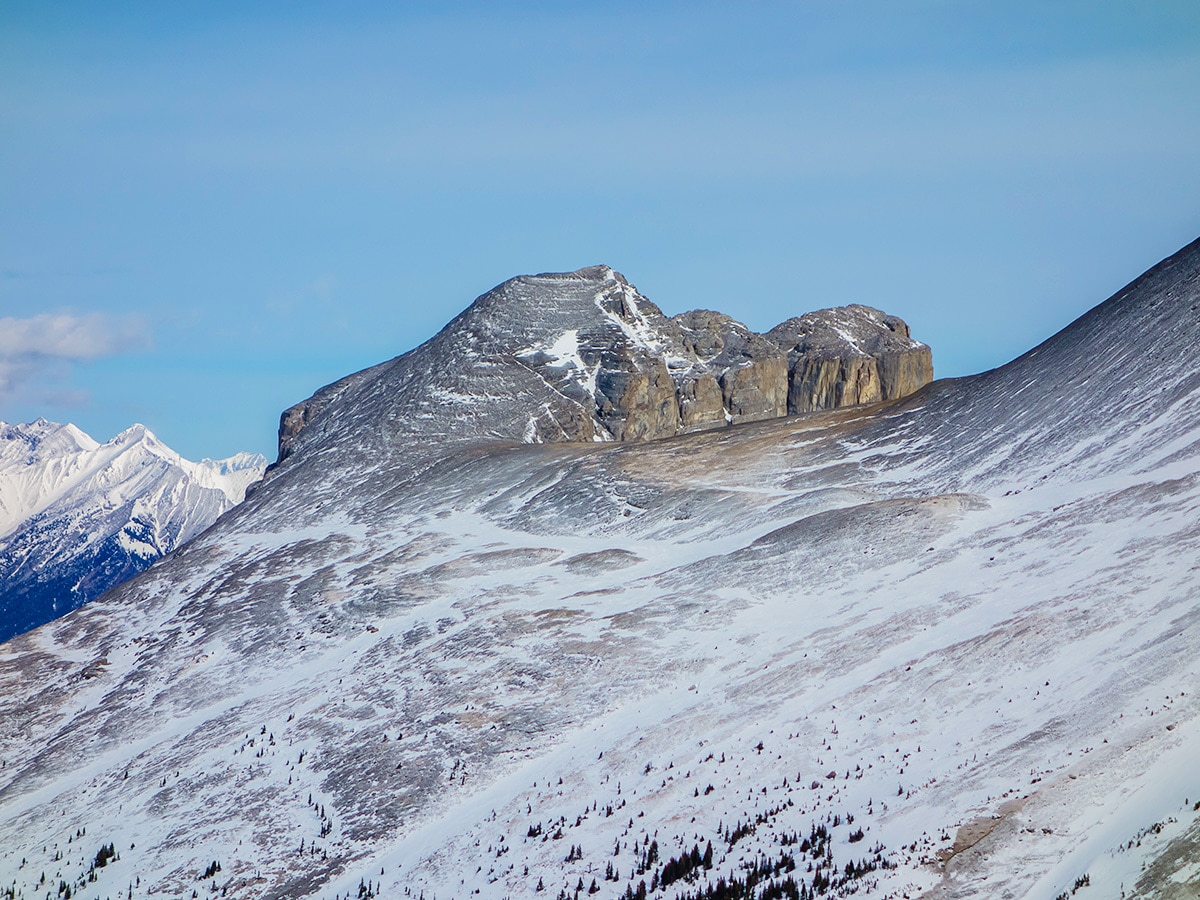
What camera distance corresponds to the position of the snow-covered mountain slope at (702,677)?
117 ft

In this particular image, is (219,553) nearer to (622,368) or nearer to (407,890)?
(622,368)

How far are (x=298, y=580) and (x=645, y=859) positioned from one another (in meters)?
46.5

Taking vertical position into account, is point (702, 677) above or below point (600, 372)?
below

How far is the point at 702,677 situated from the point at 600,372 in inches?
2734

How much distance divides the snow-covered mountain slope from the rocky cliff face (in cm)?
2198

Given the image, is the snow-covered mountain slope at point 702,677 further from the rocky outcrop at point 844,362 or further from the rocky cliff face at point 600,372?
the rocky outcrop at point 844,362

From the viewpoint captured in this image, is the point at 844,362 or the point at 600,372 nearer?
the point at 600,372

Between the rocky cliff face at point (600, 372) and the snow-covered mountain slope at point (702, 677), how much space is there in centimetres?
2198

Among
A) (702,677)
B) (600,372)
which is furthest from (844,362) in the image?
(702,677)

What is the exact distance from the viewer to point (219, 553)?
300ft

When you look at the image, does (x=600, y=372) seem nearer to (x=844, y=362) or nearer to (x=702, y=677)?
(x=844, y=362)

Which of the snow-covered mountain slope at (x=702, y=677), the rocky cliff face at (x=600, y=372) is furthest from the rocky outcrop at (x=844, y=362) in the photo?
the snow-covered mountain slope at (x=702, y=677)

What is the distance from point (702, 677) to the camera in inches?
2057

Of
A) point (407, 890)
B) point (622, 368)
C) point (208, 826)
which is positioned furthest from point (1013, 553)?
point (622, 368)
